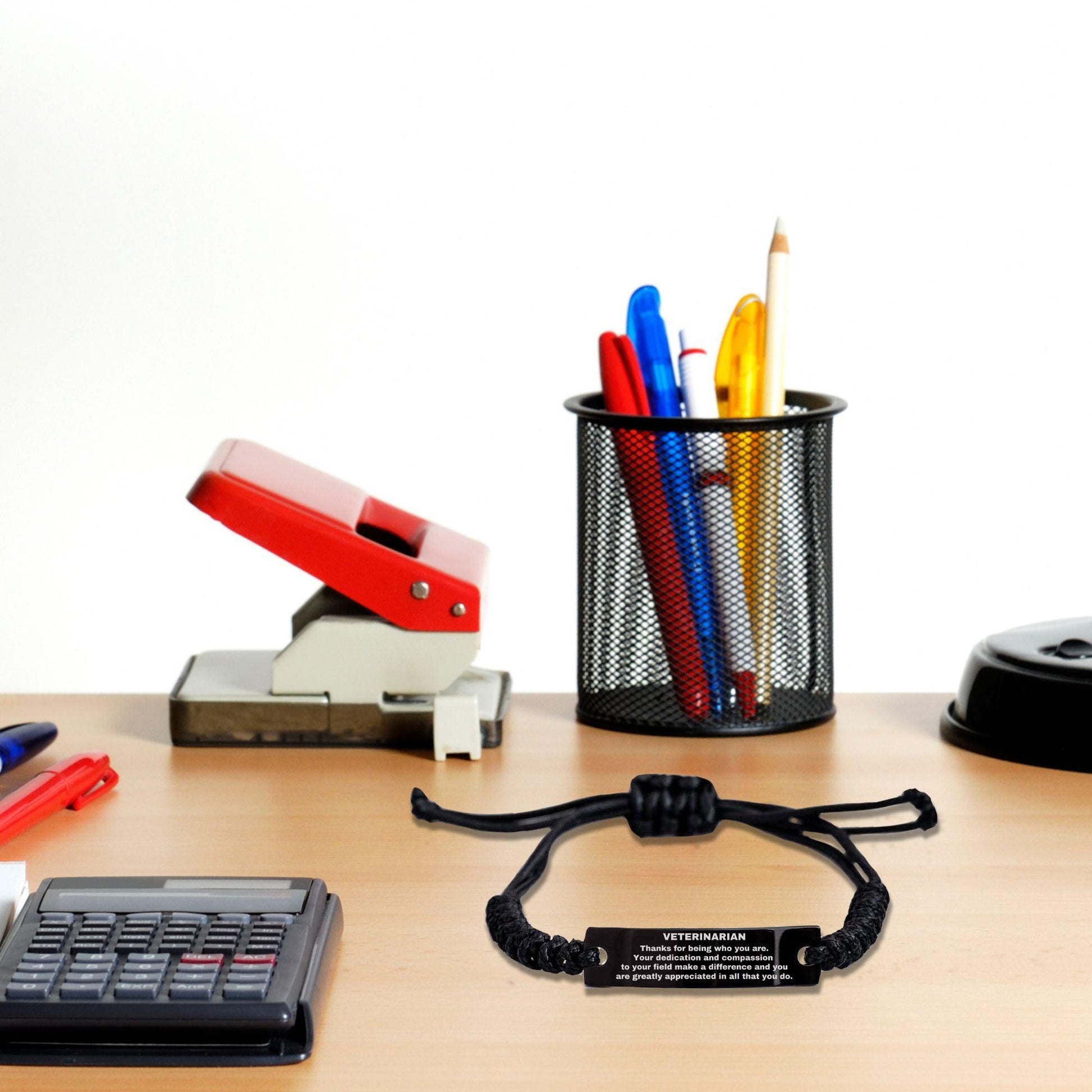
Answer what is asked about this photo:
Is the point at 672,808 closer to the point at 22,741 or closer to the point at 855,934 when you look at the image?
the point at 855,934

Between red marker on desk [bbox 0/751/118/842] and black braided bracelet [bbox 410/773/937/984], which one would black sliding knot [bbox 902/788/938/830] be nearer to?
black braided bracelet [bbox 410/773/937/984]

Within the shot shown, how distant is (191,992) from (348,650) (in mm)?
350

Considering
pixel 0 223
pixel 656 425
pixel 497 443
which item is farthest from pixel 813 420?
pixel 0 223

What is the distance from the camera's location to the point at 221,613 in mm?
1951

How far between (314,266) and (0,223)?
0.41m

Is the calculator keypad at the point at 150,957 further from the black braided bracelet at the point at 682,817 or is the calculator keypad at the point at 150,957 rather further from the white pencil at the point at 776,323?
the white pencil at the point at 776,323

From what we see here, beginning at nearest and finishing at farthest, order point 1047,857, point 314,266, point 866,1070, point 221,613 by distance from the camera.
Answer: point 866,1070 < point 1047,857 < point 314,266 < point 221,613

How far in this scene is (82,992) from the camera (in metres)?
0.48

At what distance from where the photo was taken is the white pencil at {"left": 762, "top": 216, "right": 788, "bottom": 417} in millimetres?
819

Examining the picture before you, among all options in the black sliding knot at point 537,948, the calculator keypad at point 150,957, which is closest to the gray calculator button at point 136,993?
the calculator keypad at point 150,957

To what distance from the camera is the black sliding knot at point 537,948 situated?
530 mm

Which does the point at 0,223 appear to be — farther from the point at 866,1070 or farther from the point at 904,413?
the point at 866,1070

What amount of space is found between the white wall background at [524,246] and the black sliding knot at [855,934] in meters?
1.26

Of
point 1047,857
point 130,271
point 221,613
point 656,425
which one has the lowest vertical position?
point 221,613
